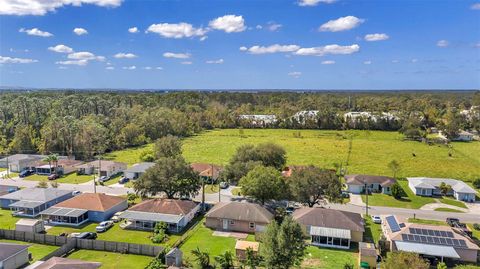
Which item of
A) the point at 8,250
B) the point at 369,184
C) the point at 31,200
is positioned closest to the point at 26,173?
the point at 31,200

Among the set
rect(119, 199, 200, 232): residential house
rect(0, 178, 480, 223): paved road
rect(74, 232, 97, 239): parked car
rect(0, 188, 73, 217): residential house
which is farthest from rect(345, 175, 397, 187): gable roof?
rect(0, 188, 73, 217): residential house

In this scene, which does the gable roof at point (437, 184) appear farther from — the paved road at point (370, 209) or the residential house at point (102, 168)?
the residential house at point (102, 168)

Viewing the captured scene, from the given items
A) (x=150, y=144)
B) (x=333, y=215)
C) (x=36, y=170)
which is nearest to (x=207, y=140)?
(x=150, y=144)

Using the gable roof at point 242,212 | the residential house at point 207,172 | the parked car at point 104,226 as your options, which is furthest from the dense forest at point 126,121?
the gable roof at point 242,212

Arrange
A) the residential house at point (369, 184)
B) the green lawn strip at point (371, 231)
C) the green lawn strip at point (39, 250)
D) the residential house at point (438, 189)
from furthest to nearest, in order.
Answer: the residential house at point (369, 184) → the residential house at point (438, 189) → the green lawn strip at point (371, 231) → the green lawn strip at point (39, 250)

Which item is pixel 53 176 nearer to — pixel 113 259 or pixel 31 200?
pixel 31 200

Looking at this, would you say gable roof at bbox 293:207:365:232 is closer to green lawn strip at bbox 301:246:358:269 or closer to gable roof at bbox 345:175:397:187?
green lawn strip at bbox 301:246:358:269
